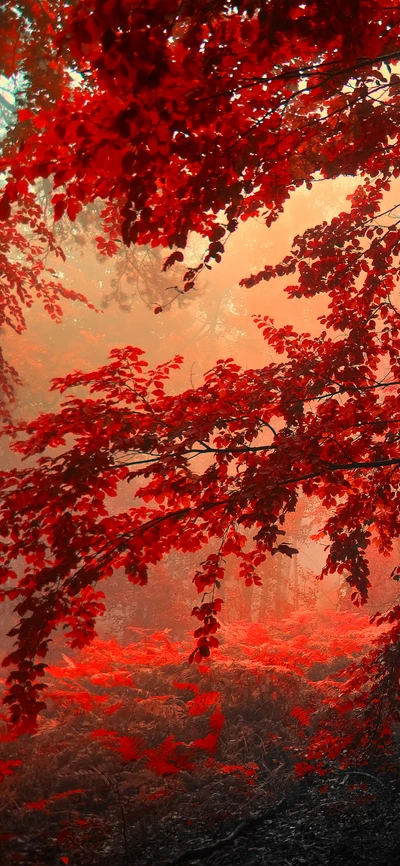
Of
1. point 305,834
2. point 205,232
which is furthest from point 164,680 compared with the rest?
point 205,232

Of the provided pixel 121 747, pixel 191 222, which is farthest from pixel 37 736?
pixel 191 222

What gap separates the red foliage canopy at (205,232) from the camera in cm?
220

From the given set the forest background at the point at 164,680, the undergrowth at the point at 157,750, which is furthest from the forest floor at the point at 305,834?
the forest background at the point at 164,680

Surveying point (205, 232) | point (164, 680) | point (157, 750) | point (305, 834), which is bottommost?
point (305, 834)

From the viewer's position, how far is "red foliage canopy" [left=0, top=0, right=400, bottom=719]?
7.20 ft

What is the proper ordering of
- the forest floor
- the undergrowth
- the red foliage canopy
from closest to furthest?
1. the red foliage canopy
2. the forest floor
3. the undergrowth

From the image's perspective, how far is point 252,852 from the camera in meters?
4.55

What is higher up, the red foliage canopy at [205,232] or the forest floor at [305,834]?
the red foliage canopy at [205,232]

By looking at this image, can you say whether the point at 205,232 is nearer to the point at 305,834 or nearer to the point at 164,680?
the point at 305,834

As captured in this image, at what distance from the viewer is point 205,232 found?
3359 millimetres

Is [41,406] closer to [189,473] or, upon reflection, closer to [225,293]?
[225,293]

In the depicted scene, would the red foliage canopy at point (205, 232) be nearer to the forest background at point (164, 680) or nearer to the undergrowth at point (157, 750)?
the forest background at point (164, 680)

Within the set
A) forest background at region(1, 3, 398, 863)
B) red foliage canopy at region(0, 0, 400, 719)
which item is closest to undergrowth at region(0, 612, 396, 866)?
forest background at region(1, 3, 398, 863)

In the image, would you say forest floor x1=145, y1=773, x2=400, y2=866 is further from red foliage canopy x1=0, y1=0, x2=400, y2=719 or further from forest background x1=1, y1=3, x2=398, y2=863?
red foliage canopy x1=0, y1=0, x2=400, y2=719
